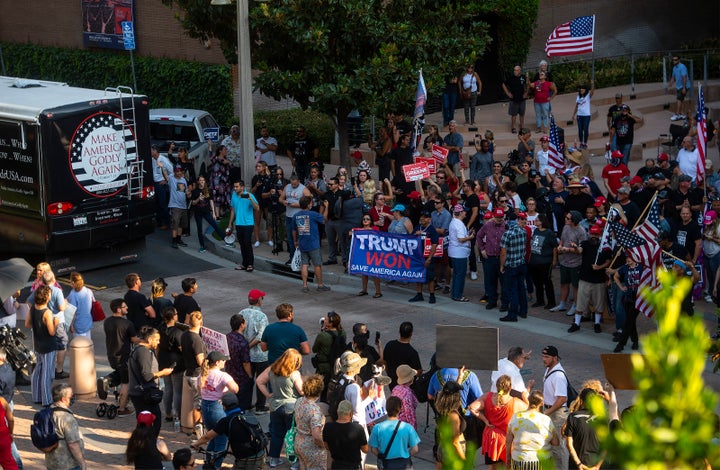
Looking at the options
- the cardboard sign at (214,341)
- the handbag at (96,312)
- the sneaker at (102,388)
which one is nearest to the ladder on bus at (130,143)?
the handbag at (96,312)

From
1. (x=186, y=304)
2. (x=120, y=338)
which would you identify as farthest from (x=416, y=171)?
(x=120, y=338)

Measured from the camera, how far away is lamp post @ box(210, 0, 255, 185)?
20828mm

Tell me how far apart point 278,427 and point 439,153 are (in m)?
10.7

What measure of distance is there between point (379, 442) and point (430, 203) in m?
8.61

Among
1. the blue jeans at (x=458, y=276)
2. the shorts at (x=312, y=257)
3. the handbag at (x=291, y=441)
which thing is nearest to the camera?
the handbag at (x=291, y=441)

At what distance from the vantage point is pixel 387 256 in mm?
17375

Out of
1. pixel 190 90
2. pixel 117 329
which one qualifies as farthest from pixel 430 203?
pixel 190 90

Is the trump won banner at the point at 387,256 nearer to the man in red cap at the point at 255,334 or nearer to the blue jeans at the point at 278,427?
the man in red cap at the point at 255,334

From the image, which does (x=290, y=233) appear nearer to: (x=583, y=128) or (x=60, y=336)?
(x=60, y=336)

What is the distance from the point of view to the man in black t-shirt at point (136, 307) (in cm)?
1328

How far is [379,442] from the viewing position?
9430 mm

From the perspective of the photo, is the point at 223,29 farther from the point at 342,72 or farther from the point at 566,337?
the point at 566,337

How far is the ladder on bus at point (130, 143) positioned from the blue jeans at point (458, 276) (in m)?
5.81

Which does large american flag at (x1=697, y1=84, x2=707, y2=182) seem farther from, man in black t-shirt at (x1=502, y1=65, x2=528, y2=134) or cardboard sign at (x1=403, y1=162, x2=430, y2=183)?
man in black t-shirt at (x1=502, y1=65, x2=528, y2=134)
